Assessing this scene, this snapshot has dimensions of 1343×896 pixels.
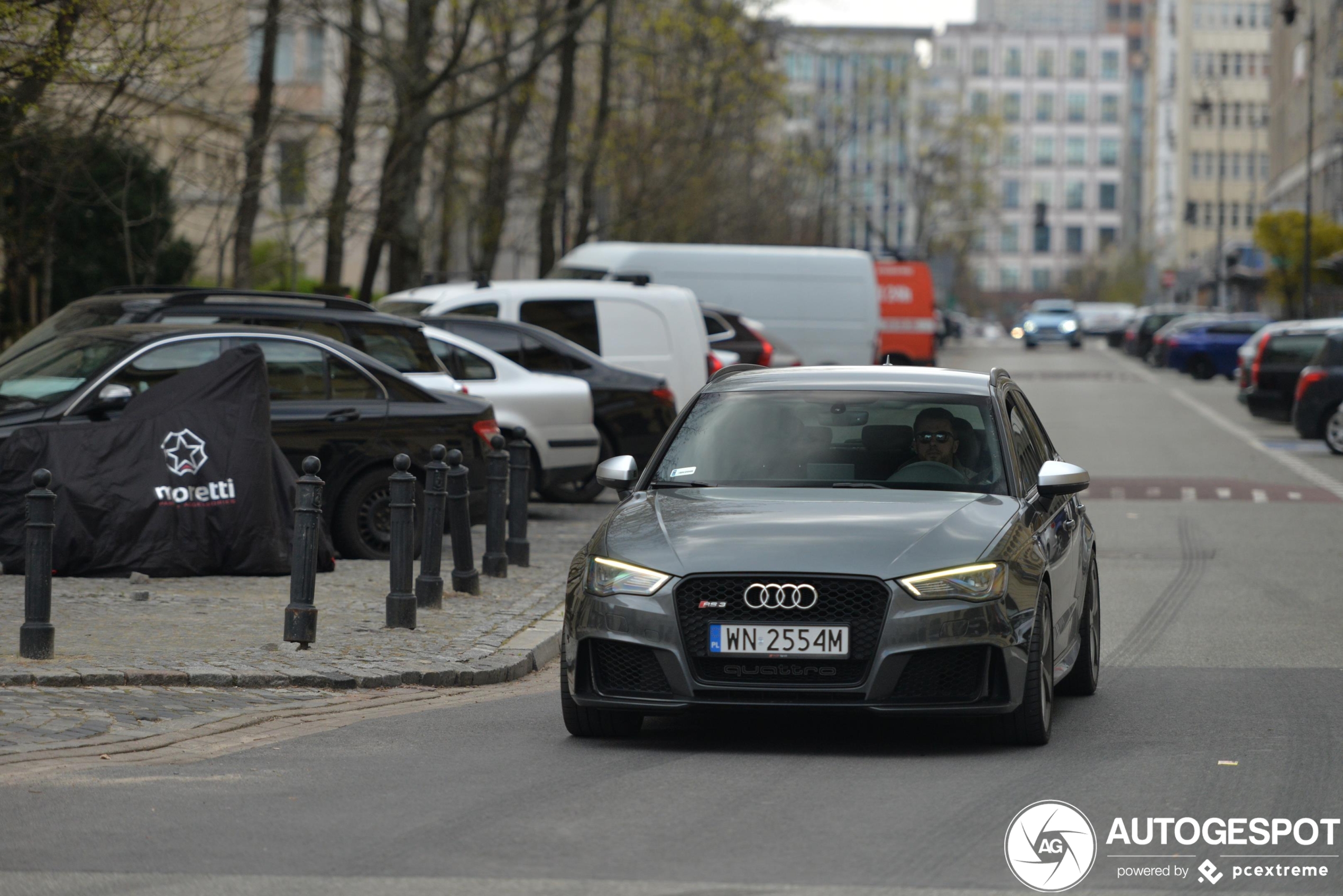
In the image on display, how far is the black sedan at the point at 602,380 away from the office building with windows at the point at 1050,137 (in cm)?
17245

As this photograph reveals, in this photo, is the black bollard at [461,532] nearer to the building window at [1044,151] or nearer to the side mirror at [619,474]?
the side mirror at [619,474]

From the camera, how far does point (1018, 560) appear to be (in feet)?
25.0

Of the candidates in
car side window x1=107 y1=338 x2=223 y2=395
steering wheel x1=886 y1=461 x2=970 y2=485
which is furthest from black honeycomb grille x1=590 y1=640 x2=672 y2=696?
car side window x1=107 y1=338 x2=223 y2=395

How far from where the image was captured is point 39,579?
9.47m

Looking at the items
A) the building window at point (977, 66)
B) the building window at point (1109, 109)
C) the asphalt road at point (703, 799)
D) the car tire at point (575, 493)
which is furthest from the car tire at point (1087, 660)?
the building window at point (1109, 109)

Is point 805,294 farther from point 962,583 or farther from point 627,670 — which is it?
point 962,583

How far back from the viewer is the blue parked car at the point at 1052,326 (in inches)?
3255

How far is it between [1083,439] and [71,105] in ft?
50.4

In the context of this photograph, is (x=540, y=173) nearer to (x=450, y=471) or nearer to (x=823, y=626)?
(x=450, y=471)

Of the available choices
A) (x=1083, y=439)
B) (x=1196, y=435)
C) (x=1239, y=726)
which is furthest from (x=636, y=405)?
(x=1196, y=435)

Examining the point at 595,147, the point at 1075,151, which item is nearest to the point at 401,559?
the point at 595,147

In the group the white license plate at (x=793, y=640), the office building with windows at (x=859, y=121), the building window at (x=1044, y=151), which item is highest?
the building window at (x=1044, y=151)

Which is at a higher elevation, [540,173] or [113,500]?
[540,173]

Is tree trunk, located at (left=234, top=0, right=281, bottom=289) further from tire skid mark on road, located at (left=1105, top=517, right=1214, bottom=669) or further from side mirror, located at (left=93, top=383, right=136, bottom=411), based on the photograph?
tire skid mark on road, located at (left=1105, top=517, right=1214, bottom=669)
